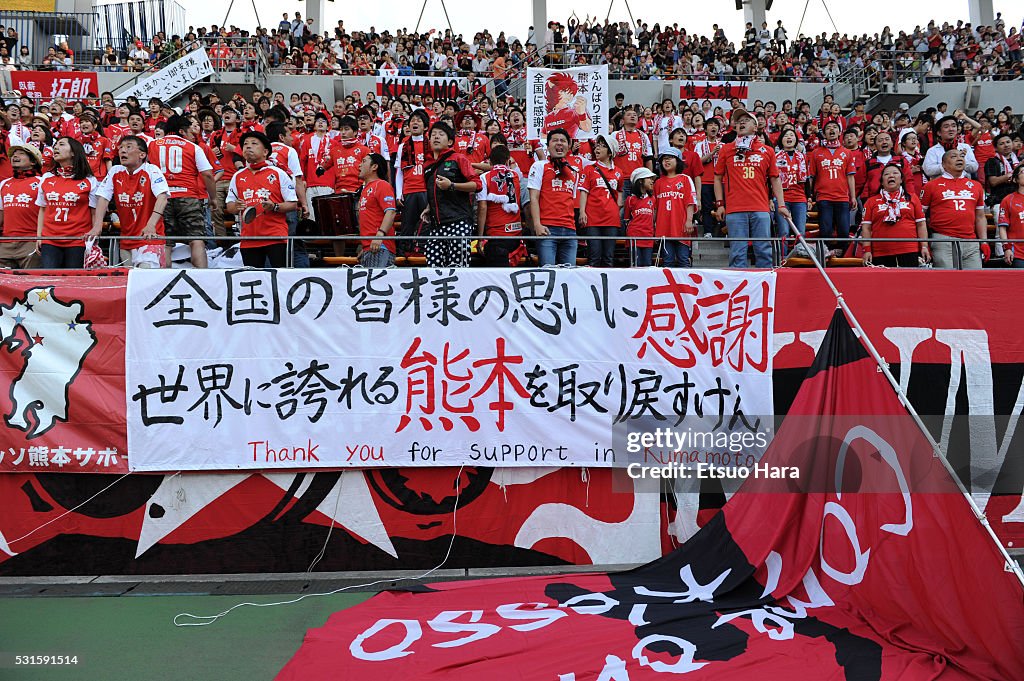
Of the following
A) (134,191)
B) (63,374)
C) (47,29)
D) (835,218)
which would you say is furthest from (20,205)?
(47,29)

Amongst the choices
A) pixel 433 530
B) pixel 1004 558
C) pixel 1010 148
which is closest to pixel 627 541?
pixel 433 530

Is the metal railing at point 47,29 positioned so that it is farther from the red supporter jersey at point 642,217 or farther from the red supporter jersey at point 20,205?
the red supporter jersey at point 642,217

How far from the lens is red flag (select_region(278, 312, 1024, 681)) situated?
4086 mm

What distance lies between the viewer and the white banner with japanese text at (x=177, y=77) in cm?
1972

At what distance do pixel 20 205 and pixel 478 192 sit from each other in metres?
4.35

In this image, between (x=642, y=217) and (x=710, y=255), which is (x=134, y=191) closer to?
(x=642, y=217)

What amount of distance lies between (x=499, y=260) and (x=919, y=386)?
363 centimetres

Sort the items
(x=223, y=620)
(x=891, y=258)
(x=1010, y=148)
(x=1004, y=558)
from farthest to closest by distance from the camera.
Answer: (x=1010, y=148) < (x=891, y=258) < (x=223, y=620) < (x=1004, y=558)

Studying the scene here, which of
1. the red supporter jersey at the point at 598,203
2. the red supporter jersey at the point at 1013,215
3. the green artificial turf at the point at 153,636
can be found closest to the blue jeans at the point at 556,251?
the red supporter jersey at the point at 598,203

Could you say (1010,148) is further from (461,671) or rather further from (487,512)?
(461,671)

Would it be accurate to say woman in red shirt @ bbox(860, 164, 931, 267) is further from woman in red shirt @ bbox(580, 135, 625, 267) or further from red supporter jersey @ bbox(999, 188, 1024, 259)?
woman in red shirt @ bbox(580, 135, 625, 267)

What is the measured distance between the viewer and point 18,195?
304 inches

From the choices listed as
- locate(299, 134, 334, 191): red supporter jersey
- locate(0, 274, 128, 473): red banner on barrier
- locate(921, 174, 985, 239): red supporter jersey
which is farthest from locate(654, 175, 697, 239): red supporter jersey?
locate(0, 274, 128, 473): red banner on barrier

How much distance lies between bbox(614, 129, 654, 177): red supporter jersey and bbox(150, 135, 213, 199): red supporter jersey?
510cm
